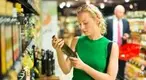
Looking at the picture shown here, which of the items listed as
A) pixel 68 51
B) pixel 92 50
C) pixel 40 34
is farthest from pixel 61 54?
pixel 40 34

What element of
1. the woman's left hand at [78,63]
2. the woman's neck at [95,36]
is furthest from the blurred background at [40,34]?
the woman's neck at [95,36]

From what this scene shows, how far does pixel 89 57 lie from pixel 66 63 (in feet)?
0.63

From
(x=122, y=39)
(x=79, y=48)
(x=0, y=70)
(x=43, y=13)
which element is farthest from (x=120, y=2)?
(x=0, y=70)

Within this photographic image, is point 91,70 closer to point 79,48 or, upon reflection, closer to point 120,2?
point 79,48

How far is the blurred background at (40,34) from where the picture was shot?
1.53 meters

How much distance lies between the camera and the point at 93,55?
8.28 feet

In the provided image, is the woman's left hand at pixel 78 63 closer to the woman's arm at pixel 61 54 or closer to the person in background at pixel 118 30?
the woman's arm at pixel 61 54

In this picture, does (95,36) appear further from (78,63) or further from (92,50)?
(78,63)

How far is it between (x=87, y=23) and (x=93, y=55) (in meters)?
0.24

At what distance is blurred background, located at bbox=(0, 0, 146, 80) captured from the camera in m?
1.53

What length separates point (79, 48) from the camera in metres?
2.59

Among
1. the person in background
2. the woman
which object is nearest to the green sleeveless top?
the woman

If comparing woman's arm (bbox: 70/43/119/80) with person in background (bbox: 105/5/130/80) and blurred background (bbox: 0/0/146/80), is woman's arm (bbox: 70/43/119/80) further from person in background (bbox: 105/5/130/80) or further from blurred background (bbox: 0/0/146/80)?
person in background (bbox: 105/5/130/80)

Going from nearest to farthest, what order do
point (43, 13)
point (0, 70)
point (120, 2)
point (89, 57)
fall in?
1. point (0, 70)
2. point (89, 57)
3. point (43, 13)
4. point (120, 2)
